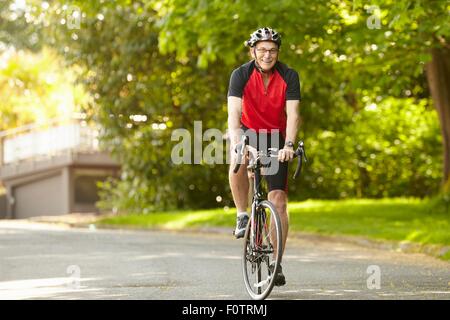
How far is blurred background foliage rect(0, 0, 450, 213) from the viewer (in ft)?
58.2

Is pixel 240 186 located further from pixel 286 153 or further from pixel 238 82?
pixel 238 82

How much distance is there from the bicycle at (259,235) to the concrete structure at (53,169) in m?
23.6

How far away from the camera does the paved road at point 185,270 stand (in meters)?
9.28

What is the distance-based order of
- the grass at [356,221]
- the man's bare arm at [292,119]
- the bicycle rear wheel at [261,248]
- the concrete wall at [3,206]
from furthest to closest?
the concrete wall at [3,206] → the grass at [356,221] → the man's bare arm at [292,119] → the bicycle rear wheel at [261,248]

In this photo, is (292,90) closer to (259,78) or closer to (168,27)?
(259,78)

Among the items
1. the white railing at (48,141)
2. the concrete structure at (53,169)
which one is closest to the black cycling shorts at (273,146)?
the white railing at (48,141)

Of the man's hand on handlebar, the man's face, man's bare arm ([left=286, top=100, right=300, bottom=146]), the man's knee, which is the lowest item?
the man's knee

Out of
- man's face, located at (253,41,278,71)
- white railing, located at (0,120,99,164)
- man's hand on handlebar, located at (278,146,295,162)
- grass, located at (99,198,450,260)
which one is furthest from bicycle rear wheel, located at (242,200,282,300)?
white railing, located at (0,120,99,164)

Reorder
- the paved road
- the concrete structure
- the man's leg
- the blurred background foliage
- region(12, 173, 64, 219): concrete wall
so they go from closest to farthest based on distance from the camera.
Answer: the man's leg
the paved road
the blurred background foliage
the concrete structure
region(12, 173, 64, 219): concrete wall

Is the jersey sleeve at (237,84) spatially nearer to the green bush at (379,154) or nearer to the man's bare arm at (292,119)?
the man's bare arm at (292,119)

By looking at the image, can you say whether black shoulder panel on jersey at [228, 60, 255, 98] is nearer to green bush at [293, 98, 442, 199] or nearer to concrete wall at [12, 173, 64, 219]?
green bush at [293, 98, 442, 199]

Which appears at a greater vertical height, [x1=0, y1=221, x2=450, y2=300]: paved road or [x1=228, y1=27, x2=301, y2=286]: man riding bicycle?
[x1=228, y1=27, x2=301, y2=286]: man riding bicycle

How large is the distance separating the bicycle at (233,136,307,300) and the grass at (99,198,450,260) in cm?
490

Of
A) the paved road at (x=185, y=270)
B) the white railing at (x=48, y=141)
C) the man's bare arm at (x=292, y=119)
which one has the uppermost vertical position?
the white railing at (x=48, y=141)
